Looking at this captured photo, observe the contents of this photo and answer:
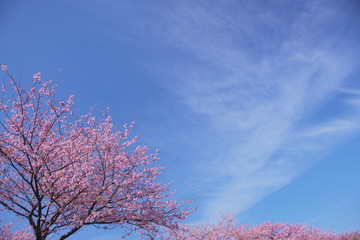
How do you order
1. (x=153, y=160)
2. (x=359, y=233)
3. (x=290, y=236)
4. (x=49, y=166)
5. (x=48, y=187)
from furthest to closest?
(x=359, y=233)
(x=290, y=236)
(x=153, y=160)
(x=49, y=166)
(x=48, y=187)

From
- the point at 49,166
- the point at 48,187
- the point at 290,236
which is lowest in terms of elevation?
the point at 48,187

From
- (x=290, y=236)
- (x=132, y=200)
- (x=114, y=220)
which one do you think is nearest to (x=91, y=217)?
(x=114, y=220)

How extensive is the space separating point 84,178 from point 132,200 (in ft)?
7.97

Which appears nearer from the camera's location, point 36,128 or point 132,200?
point 36,128

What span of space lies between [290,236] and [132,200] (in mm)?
35158

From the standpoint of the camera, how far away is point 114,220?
32.5ft

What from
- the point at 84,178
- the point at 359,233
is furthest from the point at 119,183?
the point at 359,233

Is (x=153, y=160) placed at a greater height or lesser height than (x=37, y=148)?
greater

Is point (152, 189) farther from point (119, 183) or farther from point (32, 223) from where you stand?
point (32, 223)

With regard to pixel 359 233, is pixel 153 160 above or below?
below

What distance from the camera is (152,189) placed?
442 inches

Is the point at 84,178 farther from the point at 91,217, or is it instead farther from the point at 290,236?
the point at 290,236

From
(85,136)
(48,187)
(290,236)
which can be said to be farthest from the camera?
(290,236)

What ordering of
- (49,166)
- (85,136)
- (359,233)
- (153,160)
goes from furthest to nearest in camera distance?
(359,233), (153,160), (85,136), (49,166)
